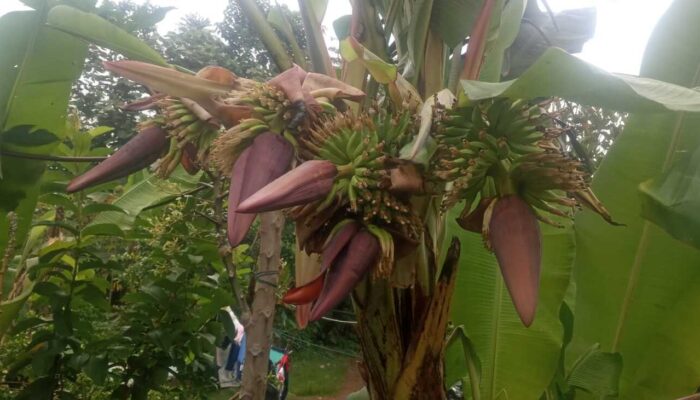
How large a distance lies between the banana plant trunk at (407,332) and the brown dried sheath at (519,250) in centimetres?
19

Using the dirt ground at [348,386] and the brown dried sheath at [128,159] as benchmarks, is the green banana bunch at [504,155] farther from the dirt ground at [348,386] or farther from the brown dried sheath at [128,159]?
the dirt ground at [348,386]

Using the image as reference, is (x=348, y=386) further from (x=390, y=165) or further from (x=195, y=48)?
(x=390, y=165)

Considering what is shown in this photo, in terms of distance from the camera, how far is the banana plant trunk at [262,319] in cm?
93

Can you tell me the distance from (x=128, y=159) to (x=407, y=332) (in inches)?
13.9

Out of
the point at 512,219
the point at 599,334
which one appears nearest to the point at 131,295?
the point at 599,334

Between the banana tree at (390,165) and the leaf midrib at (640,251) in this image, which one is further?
the leaf midrib at (640,251)

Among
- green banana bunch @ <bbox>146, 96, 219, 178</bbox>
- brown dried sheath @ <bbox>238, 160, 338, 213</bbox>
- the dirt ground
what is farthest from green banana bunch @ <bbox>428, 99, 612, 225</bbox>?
the dirt ground

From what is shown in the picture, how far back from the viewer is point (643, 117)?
2.67ft

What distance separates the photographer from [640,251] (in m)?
0.86

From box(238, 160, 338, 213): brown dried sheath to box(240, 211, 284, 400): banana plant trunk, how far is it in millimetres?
475

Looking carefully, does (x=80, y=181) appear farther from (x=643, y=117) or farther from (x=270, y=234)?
(x=643, y=117)

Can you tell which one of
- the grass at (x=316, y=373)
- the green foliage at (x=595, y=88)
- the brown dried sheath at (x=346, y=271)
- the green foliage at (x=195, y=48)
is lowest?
the grass at (x=316, y=373)

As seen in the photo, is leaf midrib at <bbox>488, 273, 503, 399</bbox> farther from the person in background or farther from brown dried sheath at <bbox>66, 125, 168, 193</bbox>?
the person in background

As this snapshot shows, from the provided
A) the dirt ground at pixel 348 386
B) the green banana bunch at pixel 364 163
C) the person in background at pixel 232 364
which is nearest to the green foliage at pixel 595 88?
the green banana bunch at pixel 364 163
